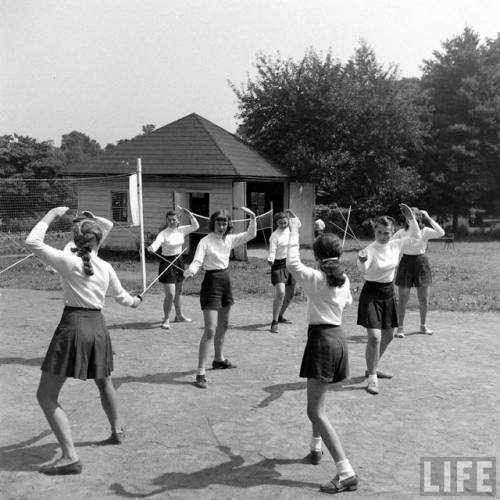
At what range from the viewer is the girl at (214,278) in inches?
249

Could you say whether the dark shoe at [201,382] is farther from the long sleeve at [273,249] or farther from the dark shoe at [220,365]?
the long sleeve at [273,249]

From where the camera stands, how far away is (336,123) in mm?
24547

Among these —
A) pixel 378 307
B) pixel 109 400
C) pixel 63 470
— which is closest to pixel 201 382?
pixel 109 400

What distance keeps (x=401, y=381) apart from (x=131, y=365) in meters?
3.23

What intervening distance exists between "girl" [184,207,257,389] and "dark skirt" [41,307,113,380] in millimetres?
1922

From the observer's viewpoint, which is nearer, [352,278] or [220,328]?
[220,328]

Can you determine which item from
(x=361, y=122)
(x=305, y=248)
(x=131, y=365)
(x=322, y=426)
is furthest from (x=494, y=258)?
(x=322, y=426)

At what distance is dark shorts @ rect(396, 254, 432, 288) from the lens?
873 cm

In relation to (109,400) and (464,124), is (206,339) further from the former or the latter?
(464,124)

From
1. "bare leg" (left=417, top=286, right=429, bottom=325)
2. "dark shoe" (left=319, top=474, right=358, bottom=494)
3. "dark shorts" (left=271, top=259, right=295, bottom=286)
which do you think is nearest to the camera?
"dark shoe" (left=319, top=474, right=358, bottom=494)

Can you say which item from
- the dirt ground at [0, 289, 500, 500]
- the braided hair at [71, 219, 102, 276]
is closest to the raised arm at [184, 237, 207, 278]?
the dirt ground at [0, 289, 500, 500]

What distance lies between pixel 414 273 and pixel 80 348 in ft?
19.1

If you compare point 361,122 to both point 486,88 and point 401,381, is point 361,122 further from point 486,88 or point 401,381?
point 401,381

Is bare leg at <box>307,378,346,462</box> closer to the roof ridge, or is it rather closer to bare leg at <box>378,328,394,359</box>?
bare leg at <box>378,328,394,359</box>
